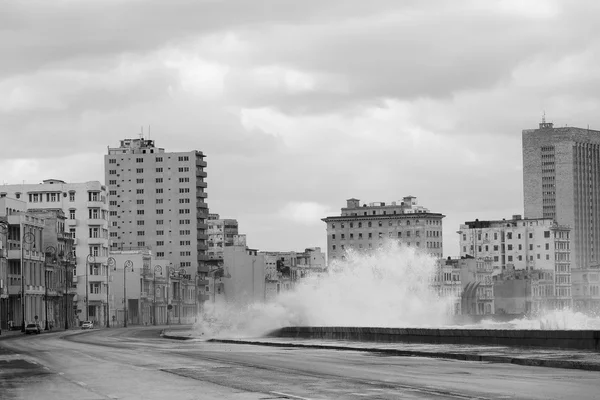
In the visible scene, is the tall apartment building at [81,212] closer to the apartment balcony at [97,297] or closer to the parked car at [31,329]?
the apartment balcony at [97,297]

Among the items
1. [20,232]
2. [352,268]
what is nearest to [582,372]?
[352,268]

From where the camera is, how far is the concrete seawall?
43.2 meters

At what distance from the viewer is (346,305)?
113750 mm

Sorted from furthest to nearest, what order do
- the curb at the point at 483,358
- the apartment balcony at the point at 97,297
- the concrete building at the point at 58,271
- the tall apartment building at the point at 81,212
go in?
the tall apartment building at the point at 81,212 < the apartment balcony at the point at 97,297 < the concrete building at the point at 58,271 < the curb at the point at 483,358

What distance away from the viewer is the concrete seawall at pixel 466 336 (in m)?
43.2

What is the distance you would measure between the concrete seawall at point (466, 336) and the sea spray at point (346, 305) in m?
15.5

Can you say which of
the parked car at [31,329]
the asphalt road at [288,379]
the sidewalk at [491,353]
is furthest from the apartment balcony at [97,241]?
the asphalt road at [288,379]

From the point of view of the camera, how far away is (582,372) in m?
33.8

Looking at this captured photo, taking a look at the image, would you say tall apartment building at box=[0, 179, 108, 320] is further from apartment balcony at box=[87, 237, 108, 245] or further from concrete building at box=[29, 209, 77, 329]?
concrete building at box=[29, 209, 77, 329]

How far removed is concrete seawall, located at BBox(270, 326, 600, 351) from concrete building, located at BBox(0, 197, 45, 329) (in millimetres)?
77418

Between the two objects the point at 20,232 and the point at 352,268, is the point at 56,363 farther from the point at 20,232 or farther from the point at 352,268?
the point at 20,232

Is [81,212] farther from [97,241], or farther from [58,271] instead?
[58,271]

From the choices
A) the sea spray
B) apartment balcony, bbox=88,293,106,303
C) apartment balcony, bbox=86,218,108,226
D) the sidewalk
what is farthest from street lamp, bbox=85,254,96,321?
the sidewalk

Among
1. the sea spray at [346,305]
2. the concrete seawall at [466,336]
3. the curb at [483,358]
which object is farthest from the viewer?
the sea spray at [346,305]
